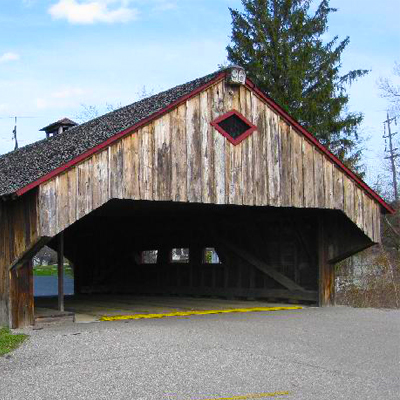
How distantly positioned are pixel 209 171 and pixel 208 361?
5485mm

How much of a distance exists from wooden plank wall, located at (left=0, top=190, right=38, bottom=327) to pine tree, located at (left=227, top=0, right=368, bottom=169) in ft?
63.0

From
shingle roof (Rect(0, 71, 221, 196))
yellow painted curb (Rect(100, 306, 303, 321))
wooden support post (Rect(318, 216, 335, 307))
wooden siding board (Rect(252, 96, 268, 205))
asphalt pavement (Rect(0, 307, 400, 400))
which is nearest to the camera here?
asphalt pavement (Rect(0, 307, 400, 400))

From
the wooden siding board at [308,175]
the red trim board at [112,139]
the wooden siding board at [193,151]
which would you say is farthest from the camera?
the wooden siding board at [308,175]

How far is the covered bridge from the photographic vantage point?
12.7 meters

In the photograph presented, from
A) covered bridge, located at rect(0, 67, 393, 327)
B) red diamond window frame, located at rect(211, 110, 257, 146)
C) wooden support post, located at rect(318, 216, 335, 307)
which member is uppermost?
red diamond window frame, located at rect(211, 110, 257, 146)

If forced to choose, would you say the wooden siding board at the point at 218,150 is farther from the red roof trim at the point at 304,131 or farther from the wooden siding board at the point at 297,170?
the wooden siding board at the point at 297,170

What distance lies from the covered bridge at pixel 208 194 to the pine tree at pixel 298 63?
11268 millimetres

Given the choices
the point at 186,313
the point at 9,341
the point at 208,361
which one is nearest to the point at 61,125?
the point at 186,313

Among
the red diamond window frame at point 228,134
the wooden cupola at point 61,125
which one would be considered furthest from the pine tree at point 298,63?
the red diamond window frame at point 228,134

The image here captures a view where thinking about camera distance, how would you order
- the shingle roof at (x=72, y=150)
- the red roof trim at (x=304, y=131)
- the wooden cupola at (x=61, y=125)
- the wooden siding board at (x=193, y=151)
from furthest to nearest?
the wooden cupola at (x=61, y=125) < the red roof trim at (x=304, y=131) < the wooden siding board at (x=193, y=151) < the shingle roof at (x=72, y=150)

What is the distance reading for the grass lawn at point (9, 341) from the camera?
34.2 ft

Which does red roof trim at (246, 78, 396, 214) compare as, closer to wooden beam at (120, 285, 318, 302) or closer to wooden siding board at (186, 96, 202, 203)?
wooden siding board at (186, 96, 202, 203)

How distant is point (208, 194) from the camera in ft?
46.7

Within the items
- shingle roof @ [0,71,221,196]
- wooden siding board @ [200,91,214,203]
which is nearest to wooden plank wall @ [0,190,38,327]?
shingle roof @ [0,71,221,196]
